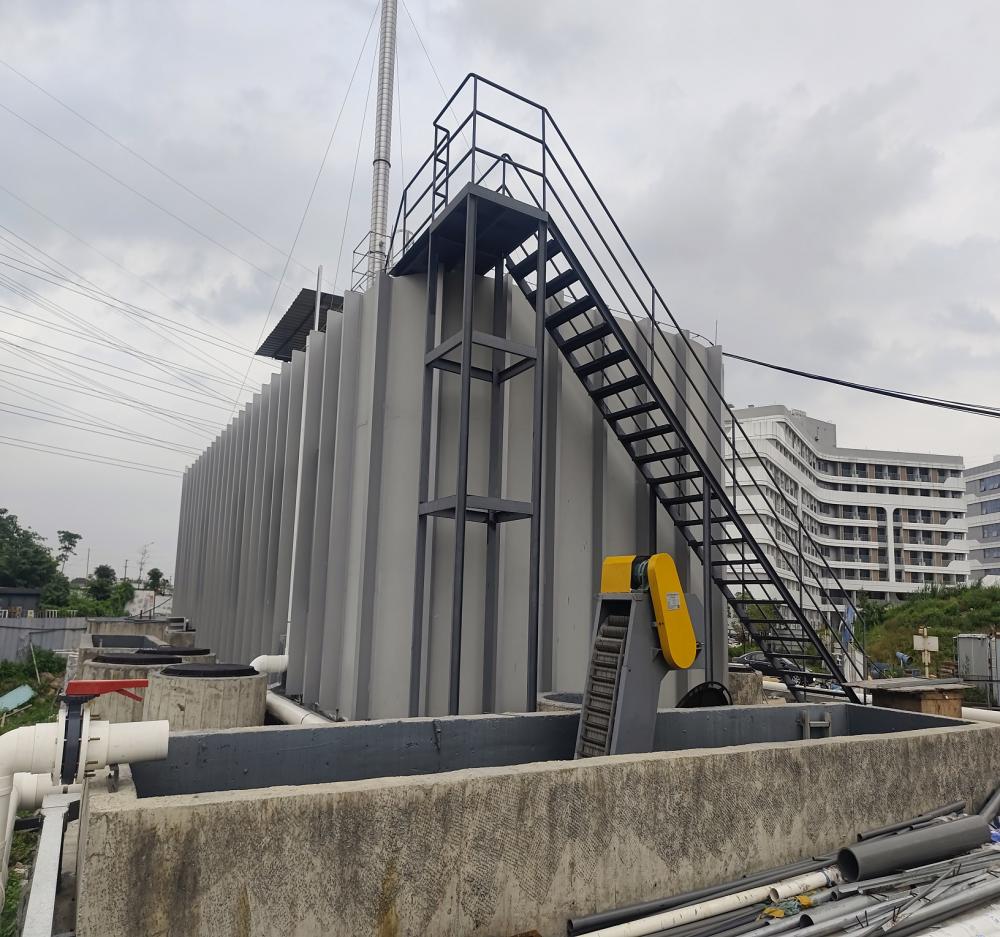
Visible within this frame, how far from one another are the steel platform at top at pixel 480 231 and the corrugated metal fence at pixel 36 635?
23911 mm

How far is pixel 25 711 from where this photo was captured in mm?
15672

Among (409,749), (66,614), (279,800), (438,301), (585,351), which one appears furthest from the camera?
(66,614)

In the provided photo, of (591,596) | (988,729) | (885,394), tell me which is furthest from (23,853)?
(885,394)

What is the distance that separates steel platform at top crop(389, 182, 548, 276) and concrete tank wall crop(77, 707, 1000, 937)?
6684 millimetres

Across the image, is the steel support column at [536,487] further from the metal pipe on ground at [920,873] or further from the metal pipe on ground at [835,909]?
the metal pipe on ground at [835,909]

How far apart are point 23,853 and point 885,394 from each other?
12781 millimetres

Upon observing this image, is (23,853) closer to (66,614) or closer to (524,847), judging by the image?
(524,847)

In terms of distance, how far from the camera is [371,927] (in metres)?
3.84

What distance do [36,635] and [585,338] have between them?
29135 mm

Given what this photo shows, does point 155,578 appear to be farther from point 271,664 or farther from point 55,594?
point 271,664

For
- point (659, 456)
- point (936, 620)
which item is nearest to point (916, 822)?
point (659, 456)

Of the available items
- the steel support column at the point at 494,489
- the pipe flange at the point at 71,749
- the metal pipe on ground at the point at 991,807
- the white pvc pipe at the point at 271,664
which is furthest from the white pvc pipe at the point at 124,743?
the white pvc pipe at the point at 271,664

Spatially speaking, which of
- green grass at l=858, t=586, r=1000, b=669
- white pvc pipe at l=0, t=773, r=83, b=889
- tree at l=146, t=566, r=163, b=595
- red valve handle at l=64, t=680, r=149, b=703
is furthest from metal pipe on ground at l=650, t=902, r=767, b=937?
tree at l=146, t=566, r=163, b=595

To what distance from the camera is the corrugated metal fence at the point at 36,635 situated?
28625 mm
